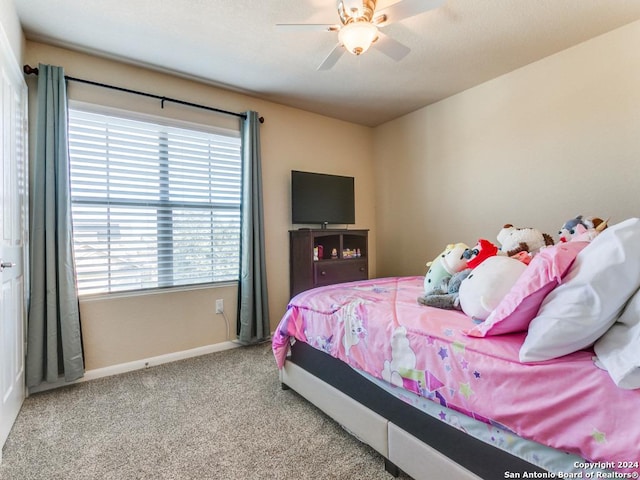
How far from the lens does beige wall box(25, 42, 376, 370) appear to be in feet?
8.54

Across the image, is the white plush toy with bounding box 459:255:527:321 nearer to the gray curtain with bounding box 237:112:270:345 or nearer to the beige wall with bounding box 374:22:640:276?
the beige wall with bounding box 374:22:640:276

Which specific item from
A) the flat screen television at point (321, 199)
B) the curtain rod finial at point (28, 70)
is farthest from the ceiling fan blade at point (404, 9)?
the curtain rod finial at point (28, 70)

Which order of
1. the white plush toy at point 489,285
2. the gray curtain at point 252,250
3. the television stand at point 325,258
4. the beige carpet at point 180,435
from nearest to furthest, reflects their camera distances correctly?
the white plush toy at point 489,285 < the beige carpet at point 180,435 < the gray curtain at point 252,250 < the television stand at point 325,258

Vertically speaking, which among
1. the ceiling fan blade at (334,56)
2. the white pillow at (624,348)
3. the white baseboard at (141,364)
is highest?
the ceiling fan blade at (334,56)

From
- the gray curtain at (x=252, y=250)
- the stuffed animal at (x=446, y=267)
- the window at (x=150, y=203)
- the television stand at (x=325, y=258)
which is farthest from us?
the television stand at (x=325, y=258)

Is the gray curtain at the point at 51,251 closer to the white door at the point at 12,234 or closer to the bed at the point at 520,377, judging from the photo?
the white door at the point at 12,234

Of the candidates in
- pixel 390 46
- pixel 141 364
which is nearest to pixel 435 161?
pixel 390 46

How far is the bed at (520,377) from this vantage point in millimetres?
879

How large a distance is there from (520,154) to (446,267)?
167cm

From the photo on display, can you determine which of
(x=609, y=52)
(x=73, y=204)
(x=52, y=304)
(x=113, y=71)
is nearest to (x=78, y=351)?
(x=52, y=304)

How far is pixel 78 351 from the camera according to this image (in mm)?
2414

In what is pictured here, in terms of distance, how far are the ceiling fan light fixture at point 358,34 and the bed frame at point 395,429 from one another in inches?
69.2

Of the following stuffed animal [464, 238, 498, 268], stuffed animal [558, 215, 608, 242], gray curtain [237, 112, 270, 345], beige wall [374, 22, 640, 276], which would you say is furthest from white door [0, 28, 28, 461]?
beige wall [374, 22, 640, 276]

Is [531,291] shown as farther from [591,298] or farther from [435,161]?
[435,161]
